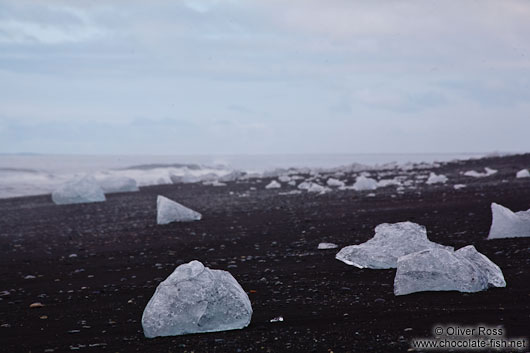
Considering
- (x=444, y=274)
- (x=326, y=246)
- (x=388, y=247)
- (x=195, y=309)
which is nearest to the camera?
(x=195, y=309)

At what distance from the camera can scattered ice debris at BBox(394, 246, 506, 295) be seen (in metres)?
3.69

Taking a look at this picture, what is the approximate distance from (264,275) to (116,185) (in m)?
12.3

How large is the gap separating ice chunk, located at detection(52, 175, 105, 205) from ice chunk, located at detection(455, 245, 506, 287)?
1100 centimetres

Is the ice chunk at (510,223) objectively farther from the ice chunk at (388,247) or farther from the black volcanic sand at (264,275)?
the ice chunk at (388,247)

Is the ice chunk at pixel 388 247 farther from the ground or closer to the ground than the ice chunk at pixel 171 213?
farther from the ground

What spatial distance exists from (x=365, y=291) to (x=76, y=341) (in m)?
1.89

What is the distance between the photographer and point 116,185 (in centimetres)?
1630

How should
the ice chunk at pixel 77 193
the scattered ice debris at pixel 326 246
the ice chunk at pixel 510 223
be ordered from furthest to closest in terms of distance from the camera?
the ice chunk at pixel 77 193
the scattered ice debris at pixel 326 246
the ice chunk at pixel 510 223

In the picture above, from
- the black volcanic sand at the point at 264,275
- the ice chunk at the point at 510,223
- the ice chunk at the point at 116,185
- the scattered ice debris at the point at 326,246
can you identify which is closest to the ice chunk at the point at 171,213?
the black volcanic sand at the point at 264,275

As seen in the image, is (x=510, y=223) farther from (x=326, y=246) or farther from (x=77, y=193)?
(x=77, y=193)

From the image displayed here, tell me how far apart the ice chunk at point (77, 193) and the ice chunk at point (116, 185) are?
7.92 ft

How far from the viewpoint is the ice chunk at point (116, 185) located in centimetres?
1617

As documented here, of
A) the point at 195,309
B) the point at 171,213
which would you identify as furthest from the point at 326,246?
the point at 171,213

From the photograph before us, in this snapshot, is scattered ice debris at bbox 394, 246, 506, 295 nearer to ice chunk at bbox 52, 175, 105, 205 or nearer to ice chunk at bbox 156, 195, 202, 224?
ice chunk at bbox 156, 195, 202, 224
